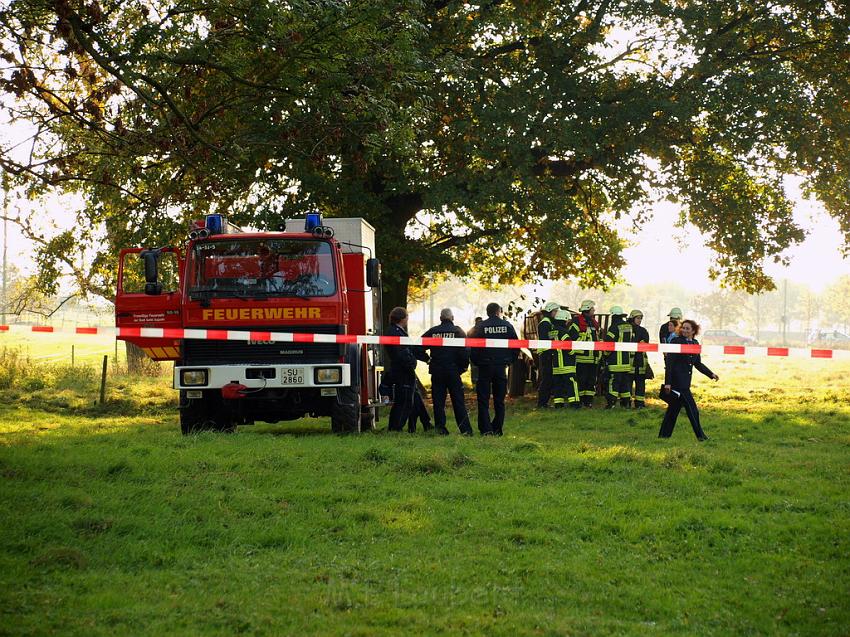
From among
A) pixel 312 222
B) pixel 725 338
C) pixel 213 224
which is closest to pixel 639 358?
pixel 312 222

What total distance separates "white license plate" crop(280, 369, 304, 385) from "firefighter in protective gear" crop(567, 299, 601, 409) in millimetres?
7871

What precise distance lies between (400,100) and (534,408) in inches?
260

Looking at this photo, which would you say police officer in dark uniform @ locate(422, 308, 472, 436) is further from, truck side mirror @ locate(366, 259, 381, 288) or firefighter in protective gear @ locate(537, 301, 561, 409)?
firefighter in protective gear @ locate(537, 301, 561, 409)

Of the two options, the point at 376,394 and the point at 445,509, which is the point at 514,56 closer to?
the point at 376,394

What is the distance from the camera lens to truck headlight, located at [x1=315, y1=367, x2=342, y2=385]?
→ 40.8 ft

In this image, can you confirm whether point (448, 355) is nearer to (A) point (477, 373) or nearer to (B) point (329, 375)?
(A) point (477, 373)

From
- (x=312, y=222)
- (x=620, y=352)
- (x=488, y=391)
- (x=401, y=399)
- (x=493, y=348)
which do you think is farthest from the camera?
(x=620, y=352)

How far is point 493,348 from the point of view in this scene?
13.5m

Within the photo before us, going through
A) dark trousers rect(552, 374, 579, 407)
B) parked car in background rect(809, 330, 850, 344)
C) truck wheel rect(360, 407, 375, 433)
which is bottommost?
truck wheel rect(360, 407, 375, 433)

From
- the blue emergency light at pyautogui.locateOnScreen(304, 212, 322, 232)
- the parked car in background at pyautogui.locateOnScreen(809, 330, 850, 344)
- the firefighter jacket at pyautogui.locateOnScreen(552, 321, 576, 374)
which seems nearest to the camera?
the blue emergency light at pyautogui.locateOnScreen(304, 212, 322, 232)

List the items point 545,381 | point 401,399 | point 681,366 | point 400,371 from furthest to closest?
point 545,381 < point 401,399 < point 400,371 < point 681,366

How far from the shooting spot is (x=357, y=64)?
39.6 ft

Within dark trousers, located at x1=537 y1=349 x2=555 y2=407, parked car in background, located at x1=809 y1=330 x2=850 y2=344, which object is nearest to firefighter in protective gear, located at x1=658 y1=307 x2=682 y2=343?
dark trousers, located at x1=537 y1=349 x2=555 y2=407

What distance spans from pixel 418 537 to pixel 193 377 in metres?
5.92
